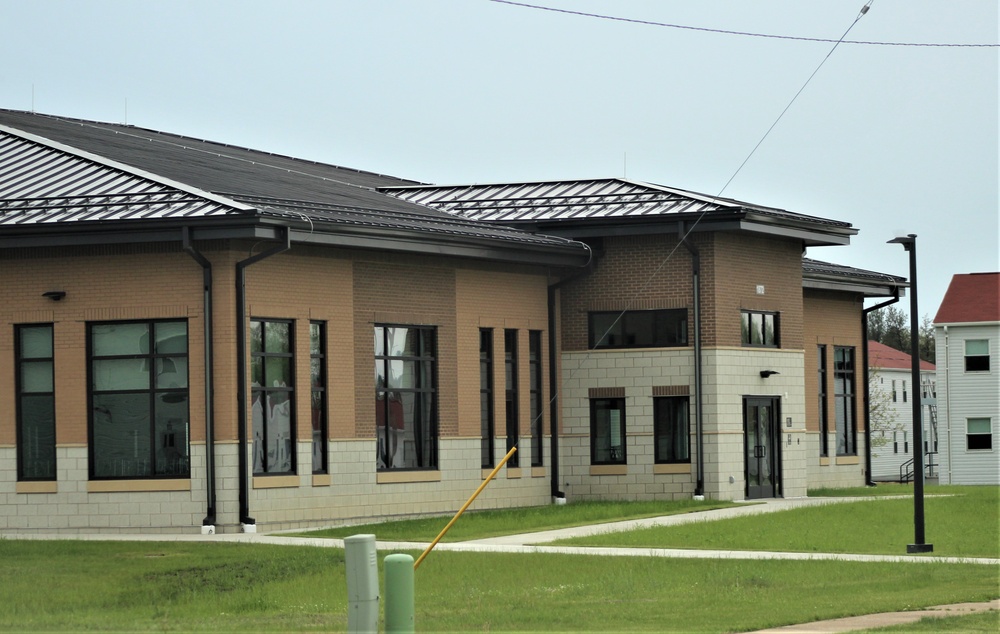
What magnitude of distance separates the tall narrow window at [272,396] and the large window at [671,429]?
8.95m

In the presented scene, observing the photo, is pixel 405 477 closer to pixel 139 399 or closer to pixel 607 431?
pixel 139 399

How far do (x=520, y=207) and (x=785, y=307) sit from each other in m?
6.13

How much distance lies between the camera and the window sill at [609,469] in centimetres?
3447

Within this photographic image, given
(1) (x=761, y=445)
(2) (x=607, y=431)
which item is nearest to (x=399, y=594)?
(2) (x=607, y=431)

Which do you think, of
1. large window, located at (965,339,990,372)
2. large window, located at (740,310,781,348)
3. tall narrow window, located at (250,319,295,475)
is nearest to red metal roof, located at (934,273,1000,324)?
large window, located at (965,339,990,372)

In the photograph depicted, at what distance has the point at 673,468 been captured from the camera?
33938 millimetres

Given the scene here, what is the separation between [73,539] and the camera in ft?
84.5

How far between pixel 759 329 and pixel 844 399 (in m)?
9.69

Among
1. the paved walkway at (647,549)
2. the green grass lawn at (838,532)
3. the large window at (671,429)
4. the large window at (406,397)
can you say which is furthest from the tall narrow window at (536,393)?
the green grass lawn at (838,532)

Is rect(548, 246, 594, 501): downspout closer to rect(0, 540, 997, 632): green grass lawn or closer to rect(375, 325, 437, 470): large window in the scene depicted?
rect(375, 325, 437, 470): large window

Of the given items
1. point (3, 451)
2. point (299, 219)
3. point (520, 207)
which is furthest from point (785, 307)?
point (3, 451)

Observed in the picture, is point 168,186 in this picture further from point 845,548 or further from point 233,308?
point 845,548

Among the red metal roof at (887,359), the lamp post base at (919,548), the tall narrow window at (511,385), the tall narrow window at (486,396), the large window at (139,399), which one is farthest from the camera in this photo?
the red metal roof at (887,359)

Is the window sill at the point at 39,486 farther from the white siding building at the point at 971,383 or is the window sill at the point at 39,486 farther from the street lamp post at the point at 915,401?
the white siding building at the point at 971,383
